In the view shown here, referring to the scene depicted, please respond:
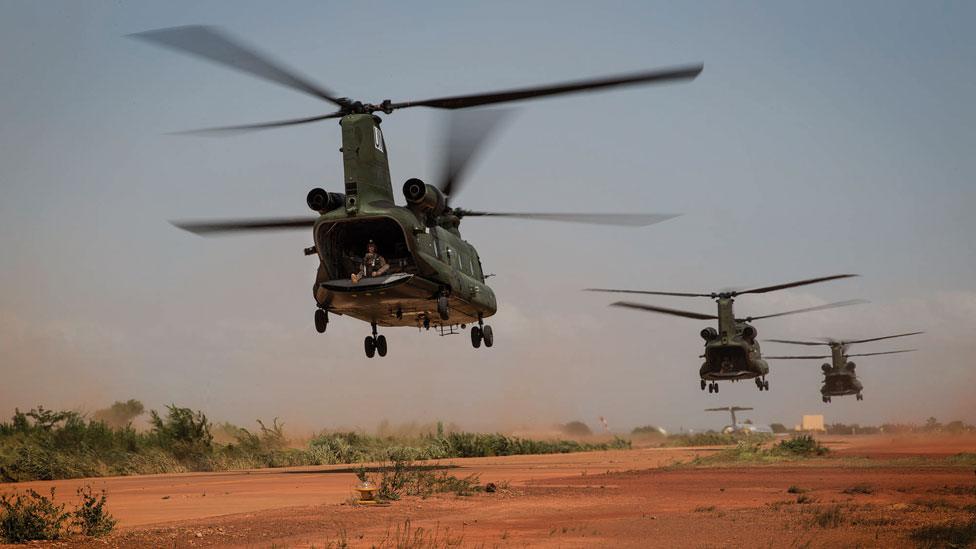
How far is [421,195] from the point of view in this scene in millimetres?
21766

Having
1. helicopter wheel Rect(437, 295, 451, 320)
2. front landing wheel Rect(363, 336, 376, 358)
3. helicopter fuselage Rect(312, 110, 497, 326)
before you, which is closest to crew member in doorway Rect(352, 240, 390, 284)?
helicopter fuselage Rect(312, 110, 497, 326)

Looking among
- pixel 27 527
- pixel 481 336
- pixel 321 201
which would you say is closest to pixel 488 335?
pixel 481 336

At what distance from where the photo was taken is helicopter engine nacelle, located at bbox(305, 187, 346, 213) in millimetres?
20984

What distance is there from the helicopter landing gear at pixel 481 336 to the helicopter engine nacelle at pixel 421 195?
204 inches

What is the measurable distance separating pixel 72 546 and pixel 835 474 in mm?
19340

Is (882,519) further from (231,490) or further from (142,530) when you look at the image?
(231,490)

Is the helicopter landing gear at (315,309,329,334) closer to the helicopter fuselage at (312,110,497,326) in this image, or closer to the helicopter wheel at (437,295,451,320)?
the helicopter fuselage at (312,110,497,326)

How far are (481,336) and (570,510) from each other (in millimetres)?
9271

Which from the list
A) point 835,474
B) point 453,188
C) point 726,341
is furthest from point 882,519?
point 726,341

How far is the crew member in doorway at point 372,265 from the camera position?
21766mm

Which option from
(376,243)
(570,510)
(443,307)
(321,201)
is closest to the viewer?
(570,510)

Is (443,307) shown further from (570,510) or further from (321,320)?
(570,510)

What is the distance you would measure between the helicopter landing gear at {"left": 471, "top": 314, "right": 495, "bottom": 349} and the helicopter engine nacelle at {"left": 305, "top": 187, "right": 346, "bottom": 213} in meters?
6.85

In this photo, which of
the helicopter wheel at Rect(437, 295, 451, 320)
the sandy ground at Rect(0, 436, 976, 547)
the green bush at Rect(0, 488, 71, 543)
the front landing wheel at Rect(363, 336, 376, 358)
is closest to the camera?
the green bush at Rect(0, 488, 71, 543)
